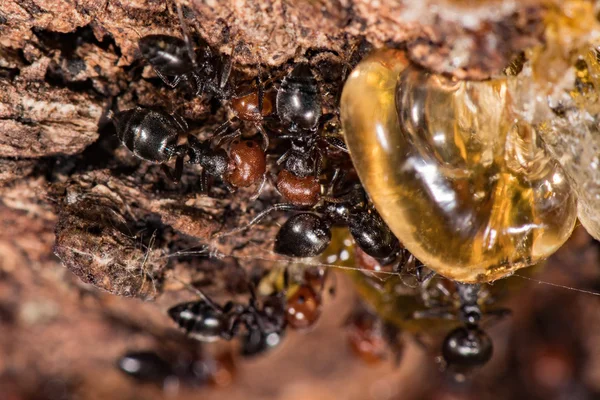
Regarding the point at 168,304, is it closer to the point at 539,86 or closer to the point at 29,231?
the point at 29,231

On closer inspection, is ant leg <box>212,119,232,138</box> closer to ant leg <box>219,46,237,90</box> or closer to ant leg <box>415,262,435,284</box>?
ant leg <box>219,46,237,90</box>

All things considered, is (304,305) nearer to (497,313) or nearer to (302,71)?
(497,313)

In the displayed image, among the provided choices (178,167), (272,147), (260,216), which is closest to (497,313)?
(260,216)

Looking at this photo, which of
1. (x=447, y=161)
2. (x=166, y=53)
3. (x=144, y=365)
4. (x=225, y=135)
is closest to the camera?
(x=447, y=161)

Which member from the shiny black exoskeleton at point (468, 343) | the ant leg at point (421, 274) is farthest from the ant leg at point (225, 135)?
the shiny black exoskeleton at point (468, 343)

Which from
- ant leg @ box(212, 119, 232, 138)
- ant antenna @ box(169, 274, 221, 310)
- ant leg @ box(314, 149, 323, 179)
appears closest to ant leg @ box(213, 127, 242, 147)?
ant leg @ box(212, 119, 232, 138)

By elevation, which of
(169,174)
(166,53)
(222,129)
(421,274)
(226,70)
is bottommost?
(421,274)
